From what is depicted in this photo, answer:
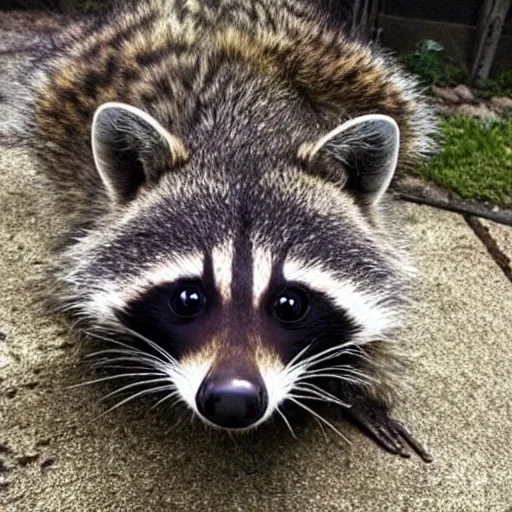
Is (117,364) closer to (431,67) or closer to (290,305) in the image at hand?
(290,305)

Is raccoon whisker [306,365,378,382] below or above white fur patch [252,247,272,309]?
below

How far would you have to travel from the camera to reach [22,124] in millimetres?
3549

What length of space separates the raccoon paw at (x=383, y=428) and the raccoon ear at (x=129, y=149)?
1053 millimetres

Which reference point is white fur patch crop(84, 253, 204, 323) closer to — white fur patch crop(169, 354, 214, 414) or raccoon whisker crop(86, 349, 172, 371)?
raccoon whisker crop(86, 349, 172, 371)

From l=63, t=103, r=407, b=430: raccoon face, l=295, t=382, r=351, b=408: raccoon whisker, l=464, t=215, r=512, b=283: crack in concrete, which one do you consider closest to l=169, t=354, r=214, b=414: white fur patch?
l=63, t=103, r=407, b=430: raccoon face

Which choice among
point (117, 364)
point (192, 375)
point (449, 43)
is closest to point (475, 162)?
point (449, 43)

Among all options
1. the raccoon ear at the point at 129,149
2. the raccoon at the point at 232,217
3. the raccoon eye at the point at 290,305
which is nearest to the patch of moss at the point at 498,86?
the raccoon at the point at 232,217

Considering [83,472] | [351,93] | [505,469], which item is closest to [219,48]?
[351,93]

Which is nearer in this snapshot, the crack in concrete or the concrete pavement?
the concrete pavement

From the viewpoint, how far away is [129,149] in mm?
2486

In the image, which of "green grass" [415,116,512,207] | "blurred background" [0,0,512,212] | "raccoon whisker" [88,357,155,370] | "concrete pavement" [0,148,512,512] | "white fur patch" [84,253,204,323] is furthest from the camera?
"blurred background" [0,0,512,212]

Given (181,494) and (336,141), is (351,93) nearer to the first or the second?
(336,141)

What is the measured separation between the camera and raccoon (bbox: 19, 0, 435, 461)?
2.18 metres

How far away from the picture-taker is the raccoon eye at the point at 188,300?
7.22ft
